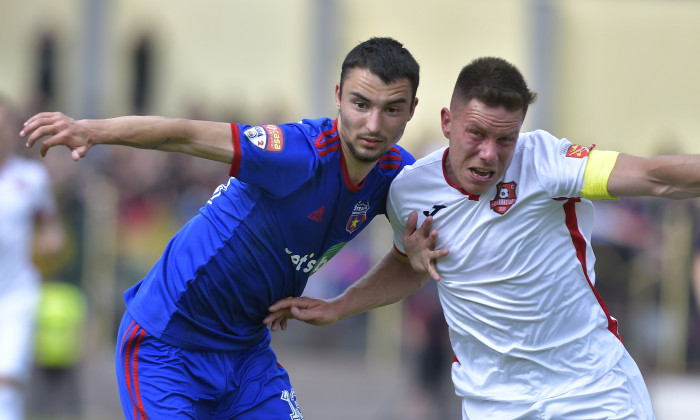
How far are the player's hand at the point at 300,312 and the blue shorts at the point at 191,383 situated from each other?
22 cm

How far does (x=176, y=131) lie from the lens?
4.69 metres

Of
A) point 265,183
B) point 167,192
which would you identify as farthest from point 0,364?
point 167,192

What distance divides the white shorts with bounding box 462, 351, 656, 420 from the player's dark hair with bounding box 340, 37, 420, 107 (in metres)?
1.59

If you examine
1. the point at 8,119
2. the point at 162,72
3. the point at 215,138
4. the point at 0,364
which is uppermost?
the point at 215,138

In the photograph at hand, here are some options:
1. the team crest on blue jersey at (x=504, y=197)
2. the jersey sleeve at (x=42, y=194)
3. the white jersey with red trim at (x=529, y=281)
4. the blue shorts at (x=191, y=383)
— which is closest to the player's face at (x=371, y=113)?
the white jersey with red trim at (x=529, y=281)

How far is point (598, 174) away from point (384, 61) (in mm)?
1128

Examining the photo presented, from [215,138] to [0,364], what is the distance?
4656 millimetres

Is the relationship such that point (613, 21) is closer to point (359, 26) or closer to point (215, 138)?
point (359, 26)

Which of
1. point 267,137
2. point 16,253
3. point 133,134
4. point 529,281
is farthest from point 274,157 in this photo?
point 16,253

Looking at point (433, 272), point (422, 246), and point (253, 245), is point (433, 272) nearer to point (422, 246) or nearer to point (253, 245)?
point (422, 246)

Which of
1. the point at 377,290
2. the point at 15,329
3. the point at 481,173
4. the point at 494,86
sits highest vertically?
the point at 494,86

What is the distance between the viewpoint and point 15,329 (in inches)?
348

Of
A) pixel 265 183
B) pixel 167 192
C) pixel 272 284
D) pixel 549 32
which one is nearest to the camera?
pixel 265 183

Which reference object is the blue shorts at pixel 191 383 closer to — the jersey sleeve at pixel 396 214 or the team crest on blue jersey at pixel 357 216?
the team crest on blue jersey at pixel 357 216
